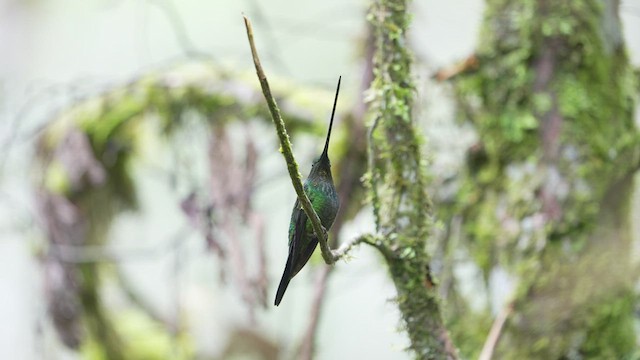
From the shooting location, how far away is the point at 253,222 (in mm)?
3186

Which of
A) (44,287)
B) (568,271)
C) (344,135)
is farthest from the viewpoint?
(44,287)

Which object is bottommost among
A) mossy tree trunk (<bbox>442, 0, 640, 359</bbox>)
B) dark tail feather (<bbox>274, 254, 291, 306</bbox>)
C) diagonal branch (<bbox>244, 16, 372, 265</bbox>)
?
dark tail feather (<bbox>274, 254, 291, 306</bbox>)

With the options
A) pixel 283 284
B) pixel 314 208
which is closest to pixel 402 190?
pixel 314 208

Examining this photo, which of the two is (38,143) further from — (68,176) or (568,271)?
(568,271)

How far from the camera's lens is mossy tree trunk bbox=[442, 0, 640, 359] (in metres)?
2.77

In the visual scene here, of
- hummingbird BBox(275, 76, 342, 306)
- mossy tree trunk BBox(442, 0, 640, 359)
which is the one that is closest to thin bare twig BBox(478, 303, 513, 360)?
mossy tree trunk BBox(442, 0, 640, 359)

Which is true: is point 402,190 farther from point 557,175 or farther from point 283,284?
point 557,175

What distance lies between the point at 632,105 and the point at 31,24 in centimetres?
733

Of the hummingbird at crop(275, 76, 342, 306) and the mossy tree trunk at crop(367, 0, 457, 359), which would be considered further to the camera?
the mossy tree trunk at crop(367, 0, 457, 359)

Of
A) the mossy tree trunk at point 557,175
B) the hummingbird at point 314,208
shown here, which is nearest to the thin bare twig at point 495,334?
the mossy tree trunk at point 557,175

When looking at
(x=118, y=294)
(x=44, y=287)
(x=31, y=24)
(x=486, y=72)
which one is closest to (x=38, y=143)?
(x=44, y=287)

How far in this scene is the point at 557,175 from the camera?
2902 millimetres

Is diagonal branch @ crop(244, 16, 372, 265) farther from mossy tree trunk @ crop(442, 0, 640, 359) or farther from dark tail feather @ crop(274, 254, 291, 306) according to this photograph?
mossy tree trunk @ crop(442, 0, 640, 359)

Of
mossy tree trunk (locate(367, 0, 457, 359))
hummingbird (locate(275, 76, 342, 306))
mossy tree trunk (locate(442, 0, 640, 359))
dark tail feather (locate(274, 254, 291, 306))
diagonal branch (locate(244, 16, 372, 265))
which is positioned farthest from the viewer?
mossy tree trunk (locate(442, 0, 640, 359))
